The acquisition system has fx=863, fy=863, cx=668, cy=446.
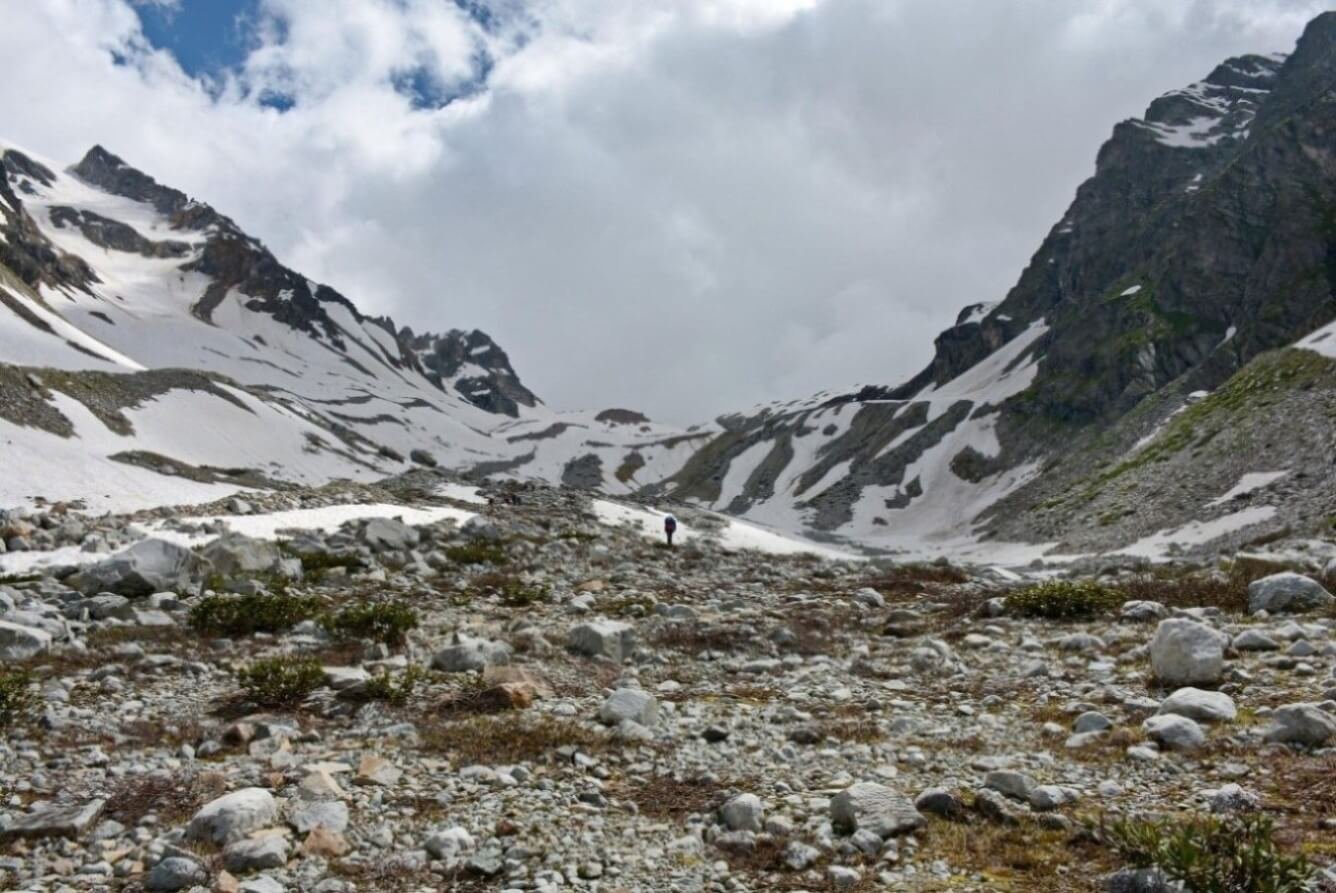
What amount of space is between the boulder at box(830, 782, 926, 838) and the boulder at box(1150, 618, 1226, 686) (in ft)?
18.8

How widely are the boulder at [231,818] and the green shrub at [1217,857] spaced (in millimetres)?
7005

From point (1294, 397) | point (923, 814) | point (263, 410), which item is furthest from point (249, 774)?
point (263, 410)

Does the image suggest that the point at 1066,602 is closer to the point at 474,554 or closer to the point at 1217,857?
the point at 1217,857

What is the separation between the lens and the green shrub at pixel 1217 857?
5391 mm

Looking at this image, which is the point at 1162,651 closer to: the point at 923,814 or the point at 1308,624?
the point at 1308,624

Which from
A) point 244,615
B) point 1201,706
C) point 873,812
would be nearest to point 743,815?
point 873,812

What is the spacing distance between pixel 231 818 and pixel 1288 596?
17426mm

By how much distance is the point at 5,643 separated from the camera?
1320cm

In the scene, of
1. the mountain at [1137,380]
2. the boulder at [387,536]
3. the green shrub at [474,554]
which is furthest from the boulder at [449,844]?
the mountain at [1137,380]

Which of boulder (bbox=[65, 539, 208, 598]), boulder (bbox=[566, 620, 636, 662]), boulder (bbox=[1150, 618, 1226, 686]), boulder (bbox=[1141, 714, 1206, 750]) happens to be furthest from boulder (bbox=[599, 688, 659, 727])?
boulder (bbox=[65, 539, 208, 598])

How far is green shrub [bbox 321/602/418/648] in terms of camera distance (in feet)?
50.4

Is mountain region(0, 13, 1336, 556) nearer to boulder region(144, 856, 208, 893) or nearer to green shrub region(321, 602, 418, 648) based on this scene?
green shrub region(321, 602, 418, 648)

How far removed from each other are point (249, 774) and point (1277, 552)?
30.6m

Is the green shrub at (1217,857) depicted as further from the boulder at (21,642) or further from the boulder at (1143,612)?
the boulder at (21,642)
